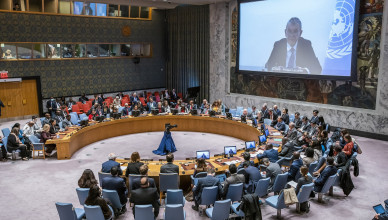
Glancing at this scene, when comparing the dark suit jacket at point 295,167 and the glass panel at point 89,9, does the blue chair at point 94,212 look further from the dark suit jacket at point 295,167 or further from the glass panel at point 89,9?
the glass panel at point 89,9

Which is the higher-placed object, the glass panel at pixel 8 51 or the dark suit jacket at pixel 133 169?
the glass panel at pixel 8 51

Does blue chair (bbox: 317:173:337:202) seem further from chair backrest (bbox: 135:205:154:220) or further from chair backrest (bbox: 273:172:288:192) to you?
chair backrest (bbox: 135:205:154:220)

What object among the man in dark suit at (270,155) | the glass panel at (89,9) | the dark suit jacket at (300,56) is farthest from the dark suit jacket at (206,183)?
the glass panel at (89,9)

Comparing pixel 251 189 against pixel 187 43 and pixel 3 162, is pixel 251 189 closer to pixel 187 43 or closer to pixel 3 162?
pixel 3 162

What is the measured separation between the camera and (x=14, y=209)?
7340mm

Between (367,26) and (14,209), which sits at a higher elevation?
(367,26)

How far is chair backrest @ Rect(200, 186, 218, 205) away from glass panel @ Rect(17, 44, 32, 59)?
13.5 metres

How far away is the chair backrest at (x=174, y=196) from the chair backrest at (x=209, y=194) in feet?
1.37

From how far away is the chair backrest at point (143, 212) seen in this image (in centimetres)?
553

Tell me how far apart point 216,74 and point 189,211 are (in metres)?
12.1

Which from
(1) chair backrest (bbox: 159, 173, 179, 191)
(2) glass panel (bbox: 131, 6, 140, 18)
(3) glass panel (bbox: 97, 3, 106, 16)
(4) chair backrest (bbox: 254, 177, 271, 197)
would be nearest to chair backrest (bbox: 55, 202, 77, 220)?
(1) chair backrest (bbox: 159, 173, 179, 191)

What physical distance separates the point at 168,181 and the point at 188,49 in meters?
13.9

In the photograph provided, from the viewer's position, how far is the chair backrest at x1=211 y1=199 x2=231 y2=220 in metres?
5.84

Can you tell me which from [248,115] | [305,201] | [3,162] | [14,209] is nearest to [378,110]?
[248,115]
